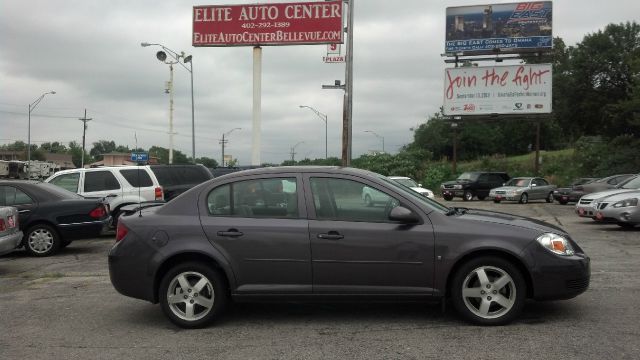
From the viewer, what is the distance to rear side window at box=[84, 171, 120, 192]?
14.2 meters

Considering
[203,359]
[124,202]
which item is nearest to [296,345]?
[203,359]

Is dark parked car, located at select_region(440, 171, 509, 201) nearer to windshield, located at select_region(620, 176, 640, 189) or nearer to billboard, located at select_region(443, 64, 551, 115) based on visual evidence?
billboard, located at select_region(443, 64, 551, 115)

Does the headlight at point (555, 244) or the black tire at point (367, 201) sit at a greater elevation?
the black tire at point (367, 201)

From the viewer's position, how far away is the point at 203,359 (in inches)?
195

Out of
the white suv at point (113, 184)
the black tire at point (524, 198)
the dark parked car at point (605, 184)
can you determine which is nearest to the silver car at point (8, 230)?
the white suv at point (113, 184)

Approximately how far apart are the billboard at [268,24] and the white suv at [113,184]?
17.4 meters

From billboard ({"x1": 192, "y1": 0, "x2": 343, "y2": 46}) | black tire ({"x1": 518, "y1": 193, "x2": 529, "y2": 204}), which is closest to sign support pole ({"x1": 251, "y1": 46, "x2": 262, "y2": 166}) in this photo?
billboard ({"x1": 192, "y1": 0, "x2": 343, "y2": 46})

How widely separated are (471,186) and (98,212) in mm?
25146

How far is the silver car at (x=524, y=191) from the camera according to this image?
2991 cm

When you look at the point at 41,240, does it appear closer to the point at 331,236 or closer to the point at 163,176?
the point at 163,176

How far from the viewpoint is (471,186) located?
33.3 meters

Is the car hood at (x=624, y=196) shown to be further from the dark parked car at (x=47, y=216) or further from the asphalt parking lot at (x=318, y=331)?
the dark parked car at (x=47, y=216)

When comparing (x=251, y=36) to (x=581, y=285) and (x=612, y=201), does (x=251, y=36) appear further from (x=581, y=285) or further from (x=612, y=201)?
(x=581, y=285)

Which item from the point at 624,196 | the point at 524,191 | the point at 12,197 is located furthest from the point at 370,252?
the point at 524,191
